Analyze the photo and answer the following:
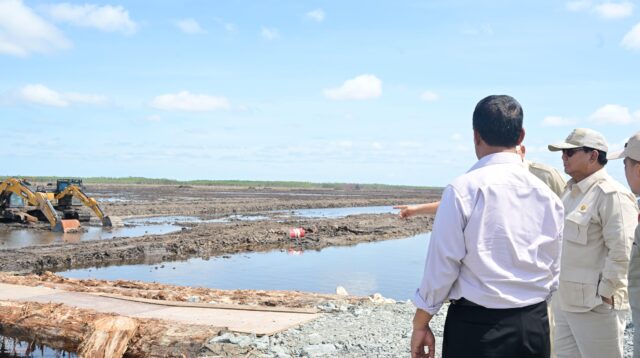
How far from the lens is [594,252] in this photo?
3938 mm

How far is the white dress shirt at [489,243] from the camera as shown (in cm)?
259

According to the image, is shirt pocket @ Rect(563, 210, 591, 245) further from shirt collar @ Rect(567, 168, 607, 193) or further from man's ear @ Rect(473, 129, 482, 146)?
man's ear @ Rect(473, 129, 482, 146)

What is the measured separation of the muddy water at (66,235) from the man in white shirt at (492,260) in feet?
58.8

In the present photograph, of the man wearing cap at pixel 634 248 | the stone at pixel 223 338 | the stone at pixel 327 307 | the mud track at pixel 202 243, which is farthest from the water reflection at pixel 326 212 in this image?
the man wearing cap at pixel 634 248

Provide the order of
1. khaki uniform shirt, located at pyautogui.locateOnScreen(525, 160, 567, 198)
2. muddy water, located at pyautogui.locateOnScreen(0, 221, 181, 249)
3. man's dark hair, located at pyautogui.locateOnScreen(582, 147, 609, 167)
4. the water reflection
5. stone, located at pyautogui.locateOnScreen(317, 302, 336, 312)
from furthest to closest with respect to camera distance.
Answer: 1. the water reflection
2. muddy water, located at pyautogui.locateOnScreen(0, 221, 181, 249)
3. stone, located at pyautogui.locateOnScreen(317, 302, 336, 312)
4. khaki uniform shirt, located at pyautogui.locateOnScreen(525, 160, 567, 198)
5. man's dark hair, located at pyautogui.locateOnScreen(582, 147, 609, 167)

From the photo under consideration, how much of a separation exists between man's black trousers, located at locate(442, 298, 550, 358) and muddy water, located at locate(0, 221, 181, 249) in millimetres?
17916

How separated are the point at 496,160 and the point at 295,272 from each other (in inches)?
508

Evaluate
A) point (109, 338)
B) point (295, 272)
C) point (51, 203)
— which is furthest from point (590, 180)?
point (51, 203)

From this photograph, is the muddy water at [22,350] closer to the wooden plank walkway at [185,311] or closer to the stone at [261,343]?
the wooden plank walkway at [185,311]

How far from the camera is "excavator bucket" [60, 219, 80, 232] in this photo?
22391 millimetres

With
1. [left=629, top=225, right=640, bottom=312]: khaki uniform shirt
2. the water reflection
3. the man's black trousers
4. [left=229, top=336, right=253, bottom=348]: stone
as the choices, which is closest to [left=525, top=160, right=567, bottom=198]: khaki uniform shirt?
[left=629, top=225, right=640, bottom=312]: khaki uniform shirt

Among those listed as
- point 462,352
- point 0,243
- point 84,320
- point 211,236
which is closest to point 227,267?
point 211,236

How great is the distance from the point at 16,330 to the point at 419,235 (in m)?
20.6

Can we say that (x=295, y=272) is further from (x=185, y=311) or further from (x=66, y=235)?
(x=66, y=235)
